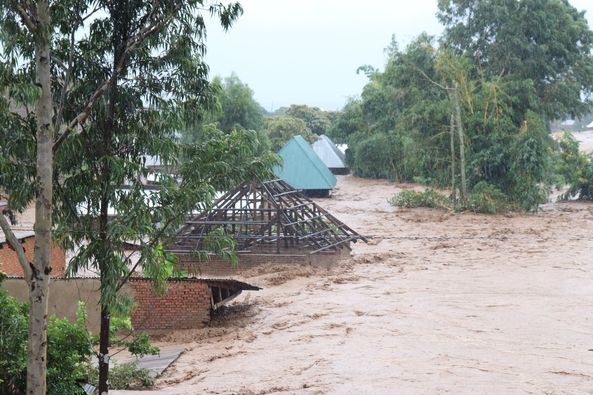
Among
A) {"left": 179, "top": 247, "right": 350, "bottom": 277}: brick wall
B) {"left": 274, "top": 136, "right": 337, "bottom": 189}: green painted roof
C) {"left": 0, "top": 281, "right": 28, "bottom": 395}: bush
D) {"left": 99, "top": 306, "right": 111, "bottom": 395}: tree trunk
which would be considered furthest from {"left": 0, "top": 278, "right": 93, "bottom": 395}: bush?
{"left": 274, "top": 136, "right": 337, "bottom": 189}: green painted roof

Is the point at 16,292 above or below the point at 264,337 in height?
above

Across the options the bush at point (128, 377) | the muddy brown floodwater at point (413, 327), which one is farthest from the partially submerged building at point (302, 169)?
the bush at point (128, 377)

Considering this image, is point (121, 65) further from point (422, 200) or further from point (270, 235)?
point (422, 200)

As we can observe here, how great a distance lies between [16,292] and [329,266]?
9.65 metres

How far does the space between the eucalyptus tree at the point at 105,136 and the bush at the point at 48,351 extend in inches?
17.0

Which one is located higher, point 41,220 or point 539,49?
point 539,49

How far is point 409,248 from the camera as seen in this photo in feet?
83.0

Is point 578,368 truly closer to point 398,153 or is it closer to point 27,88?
point 27,88

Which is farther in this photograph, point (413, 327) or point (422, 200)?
point (422, 200)

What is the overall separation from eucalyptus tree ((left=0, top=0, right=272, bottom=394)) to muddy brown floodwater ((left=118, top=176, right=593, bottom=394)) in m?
3.89

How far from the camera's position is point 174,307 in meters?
14.7

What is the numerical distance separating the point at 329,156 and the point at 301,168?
16.0m

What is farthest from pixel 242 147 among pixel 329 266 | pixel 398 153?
pixel 398 153

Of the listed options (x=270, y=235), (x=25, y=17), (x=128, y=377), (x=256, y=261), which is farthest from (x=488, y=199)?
(x=25, y=17)
